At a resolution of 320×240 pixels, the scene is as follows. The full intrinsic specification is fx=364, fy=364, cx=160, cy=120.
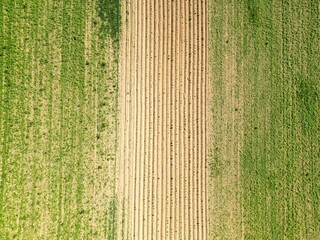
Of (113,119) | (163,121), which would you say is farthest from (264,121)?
(113,119)

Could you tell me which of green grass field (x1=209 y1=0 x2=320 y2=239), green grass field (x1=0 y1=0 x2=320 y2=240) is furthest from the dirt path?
green grass field (x1=209 y1=0 x2=320 y2=239)

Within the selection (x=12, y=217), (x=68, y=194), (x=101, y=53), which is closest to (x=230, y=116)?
(x=101, y=53)

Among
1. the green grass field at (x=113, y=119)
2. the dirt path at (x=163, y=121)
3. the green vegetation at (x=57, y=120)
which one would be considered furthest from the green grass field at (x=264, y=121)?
the green vegetation at (x=57, y=120)

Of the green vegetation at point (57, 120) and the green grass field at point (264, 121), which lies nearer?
the green vegetation at point (57, 120)

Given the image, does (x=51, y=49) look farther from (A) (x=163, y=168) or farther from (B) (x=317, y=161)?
(B) (x=317, y=161)

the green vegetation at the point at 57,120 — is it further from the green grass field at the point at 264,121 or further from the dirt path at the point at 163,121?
the green grass field at the point at 264,121

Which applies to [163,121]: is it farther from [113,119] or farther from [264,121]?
[264,121]
